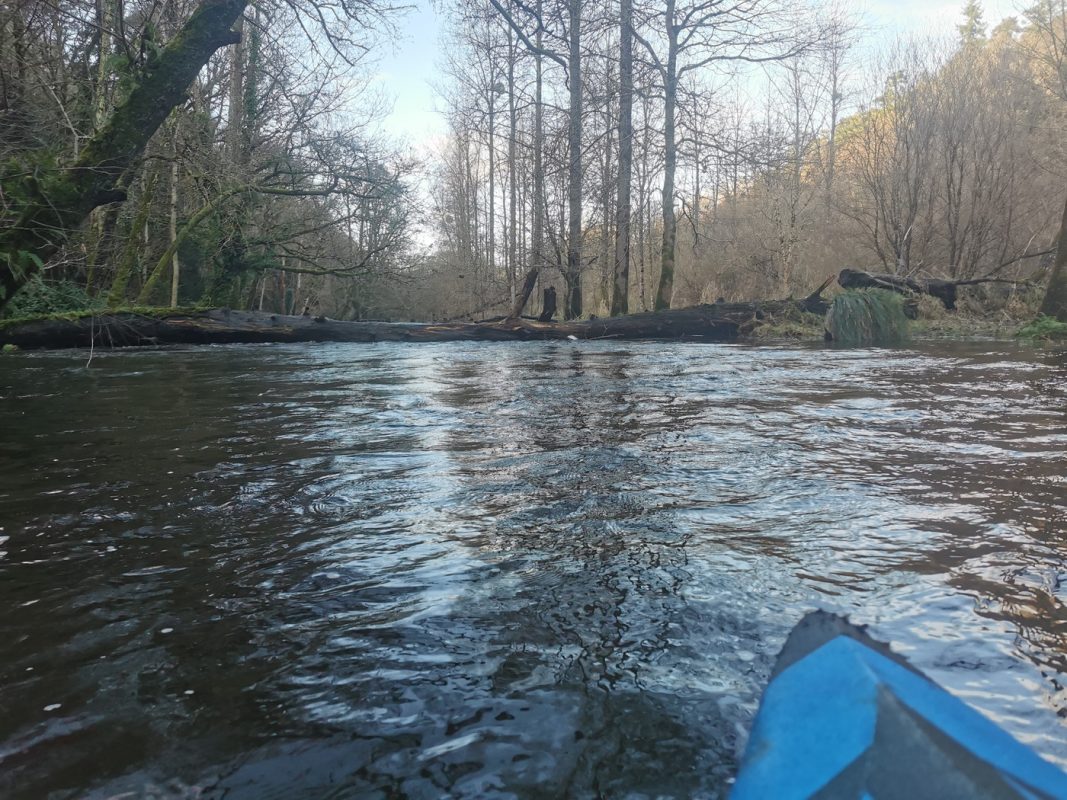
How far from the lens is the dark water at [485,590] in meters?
1.24

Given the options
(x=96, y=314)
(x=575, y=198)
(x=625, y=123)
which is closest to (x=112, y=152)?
(x=96, y=314)

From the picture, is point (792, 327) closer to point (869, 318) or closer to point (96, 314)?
point (869, 318)

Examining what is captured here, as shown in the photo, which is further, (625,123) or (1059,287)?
(625,123)

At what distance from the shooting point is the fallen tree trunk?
1071 cm

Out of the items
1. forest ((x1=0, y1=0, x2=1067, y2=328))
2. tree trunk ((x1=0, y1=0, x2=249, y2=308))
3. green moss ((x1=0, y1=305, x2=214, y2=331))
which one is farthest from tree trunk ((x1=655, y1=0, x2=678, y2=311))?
tree trunk ((x1=0, y1=0, x2=249, y2=308))

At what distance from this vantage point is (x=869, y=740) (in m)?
0.73

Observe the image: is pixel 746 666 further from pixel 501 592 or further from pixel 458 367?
pixel 458 367

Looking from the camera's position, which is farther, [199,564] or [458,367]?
[458,367]

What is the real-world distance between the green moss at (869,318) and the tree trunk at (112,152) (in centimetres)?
1023

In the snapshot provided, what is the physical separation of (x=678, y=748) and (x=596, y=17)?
54.2 ft

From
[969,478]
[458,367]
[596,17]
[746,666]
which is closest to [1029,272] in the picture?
[596,17]

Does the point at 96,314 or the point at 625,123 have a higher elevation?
the point at 625,123

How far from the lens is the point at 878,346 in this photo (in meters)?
11.2

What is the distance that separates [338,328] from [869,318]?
378 inches
